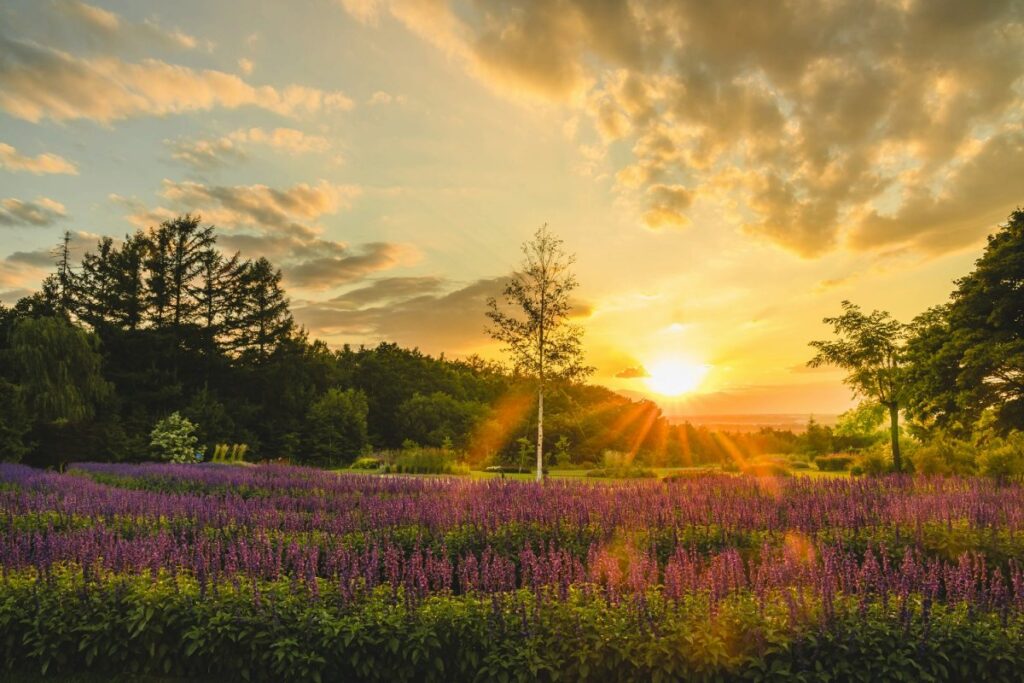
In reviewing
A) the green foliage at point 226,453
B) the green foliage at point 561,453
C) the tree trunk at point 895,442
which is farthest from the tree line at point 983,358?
the green foliage at point 226,453

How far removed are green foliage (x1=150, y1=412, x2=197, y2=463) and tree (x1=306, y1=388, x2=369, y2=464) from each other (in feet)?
31.6

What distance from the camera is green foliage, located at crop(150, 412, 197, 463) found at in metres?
38.0

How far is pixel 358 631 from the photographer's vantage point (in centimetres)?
554

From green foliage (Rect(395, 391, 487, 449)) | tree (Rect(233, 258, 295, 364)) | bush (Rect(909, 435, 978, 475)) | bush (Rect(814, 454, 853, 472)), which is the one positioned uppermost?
tree (Rect(233, 258, 295, 364))

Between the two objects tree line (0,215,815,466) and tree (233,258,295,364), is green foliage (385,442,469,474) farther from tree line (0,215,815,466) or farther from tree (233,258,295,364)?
tree (233,258,295,364)

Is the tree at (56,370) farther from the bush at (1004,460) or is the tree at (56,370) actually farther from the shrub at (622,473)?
the bush at (1004,460)

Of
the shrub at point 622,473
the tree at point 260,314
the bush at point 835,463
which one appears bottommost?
the shrub at point 622,473

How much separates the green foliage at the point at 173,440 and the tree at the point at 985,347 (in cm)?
3611

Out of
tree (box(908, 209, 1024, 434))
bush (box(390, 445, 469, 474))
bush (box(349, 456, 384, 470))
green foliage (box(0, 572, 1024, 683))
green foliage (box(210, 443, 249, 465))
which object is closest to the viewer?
green foliage (box(0, 572, 1024, 683))

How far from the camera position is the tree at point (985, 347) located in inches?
730

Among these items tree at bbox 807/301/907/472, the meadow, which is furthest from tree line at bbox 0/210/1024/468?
the meadow

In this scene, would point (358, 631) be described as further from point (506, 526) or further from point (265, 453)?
point (265, 453)

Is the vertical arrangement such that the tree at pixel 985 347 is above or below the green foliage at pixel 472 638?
above

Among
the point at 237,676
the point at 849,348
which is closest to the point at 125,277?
the point at 849,348
